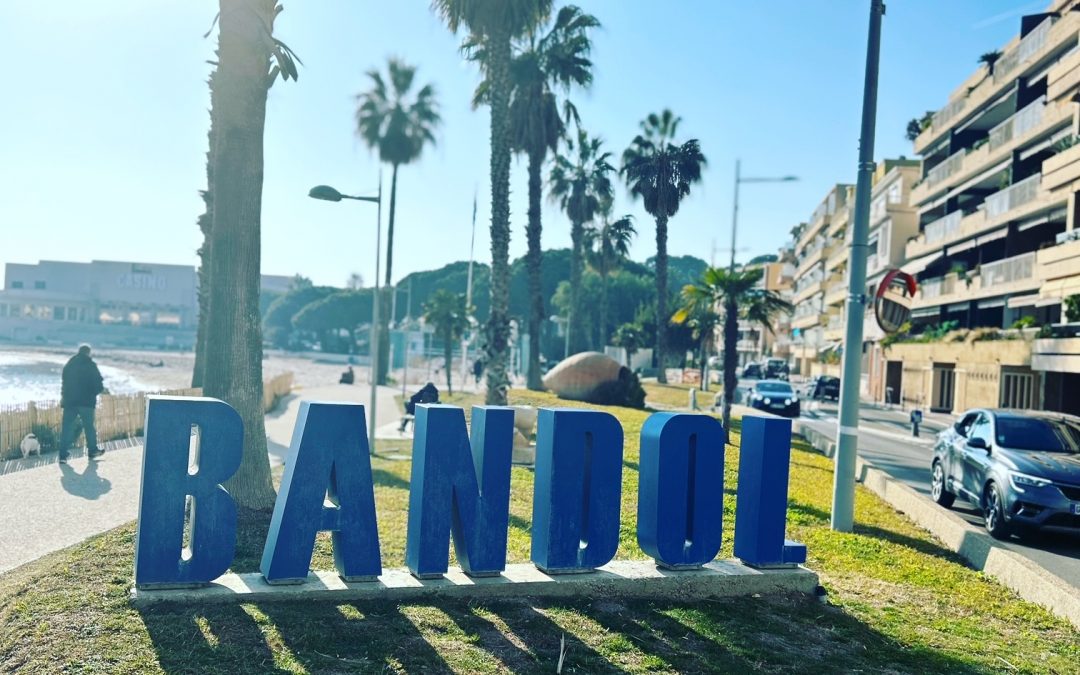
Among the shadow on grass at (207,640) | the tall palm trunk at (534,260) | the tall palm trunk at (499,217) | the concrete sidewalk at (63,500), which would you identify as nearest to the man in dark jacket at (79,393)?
the concrete sidewalk at (63,500)

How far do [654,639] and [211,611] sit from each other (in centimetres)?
283

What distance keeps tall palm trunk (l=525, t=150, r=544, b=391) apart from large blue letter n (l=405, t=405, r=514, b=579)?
26043mm

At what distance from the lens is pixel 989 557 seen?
8.45 m

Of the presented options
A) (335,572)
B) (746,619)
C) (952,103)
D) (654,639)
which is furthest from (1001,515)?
(952,103)

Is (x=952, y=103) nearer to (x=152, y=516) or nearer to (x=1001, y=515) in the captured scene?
(x=1001, y=515)

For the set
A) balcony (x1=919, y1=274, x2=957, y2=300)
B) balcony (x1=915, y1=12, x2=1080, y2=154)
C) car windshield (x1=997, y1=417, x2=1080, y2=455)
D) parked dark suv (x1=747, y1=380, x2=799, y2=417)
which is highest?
balcony (x1=915, y1=12, x2=1080, y2=154)

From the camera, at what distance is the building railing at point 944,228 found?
137 ft

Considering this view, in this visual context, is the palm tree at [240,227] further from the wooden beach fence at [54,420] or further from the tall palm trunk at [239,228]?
the wooden beach fence at [54,420]

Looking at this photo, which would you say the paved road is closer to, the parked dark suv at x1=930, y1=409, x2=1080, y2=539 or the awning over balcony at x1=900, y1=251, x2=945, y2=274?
the parked dark suv at x1=930, y1=409, x2=1080, y2=539

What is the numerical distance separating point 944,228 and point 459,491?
42.6 metres

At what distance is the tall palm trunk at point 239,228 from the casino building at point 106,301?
90809 millimetres

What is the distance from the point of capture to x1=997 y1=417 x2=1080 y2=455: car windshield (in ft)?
35.0

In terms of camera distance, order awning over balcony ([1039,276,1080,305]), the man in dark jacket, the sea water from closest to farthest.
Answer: the man in dark jacket
awning over balcony ([1039,276,1080,305])
the sea water

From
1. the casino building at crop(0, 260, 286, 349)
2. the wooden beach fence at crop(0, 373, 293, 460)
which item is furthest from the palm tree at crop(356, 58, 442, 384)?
the casino building at crop(0, 260, 286, 349)
